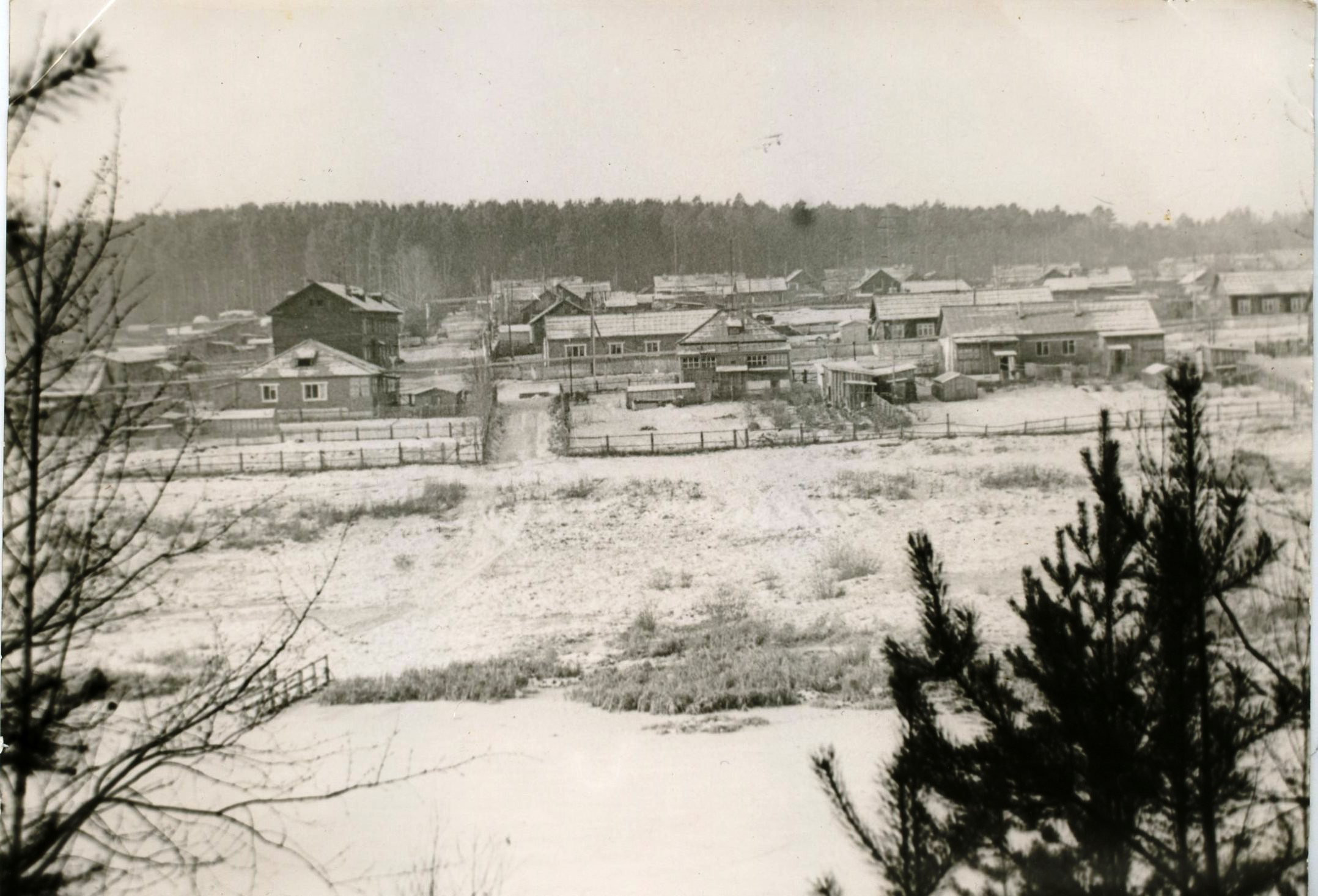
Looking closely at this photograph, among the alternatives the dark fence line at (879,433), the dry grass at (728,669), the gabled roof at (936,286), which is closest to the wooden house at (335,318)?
the dark fence line at (879,433)

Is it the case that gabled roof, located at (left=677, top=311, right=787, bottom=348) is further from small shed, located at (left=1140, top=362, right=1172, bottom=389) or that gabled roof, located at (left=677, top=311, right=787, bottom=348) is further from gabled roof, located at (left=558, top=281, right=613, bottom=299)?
small shed, located at (left=1140, top=362, right=1172, bottom=389)

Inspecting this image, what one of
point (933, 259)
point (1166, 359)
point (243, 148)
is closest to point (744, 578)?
point (933, 259)

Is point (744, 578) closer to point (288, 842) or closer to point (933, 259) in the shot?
point (933, 259)

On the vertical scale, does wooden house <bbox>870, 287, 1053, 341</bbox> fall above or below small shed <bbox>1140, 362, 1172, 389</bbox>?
above

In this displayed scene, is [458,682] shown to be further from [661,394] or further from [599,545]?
[661,394]

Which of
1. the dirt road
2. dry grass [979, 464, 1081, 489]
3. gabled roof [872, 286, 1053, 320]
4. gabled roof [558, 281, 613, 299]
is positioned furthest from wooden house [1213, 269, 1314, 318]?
the dirt road

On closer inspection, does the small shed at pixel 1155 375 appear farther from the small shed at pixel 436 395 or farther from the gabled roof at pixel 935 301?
the small shed at pixel 436 395
